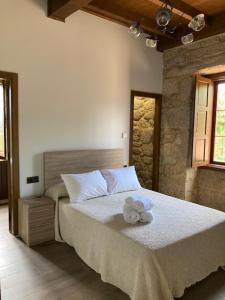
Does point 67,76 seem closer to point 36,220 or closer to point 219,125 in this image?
point 36,220

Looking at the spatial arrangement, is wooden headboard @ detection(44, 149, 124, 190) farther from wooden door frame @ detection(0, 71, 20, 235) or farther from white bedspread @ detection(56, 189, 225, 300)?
white bedspread @ detection(56, 189, 225, 300)

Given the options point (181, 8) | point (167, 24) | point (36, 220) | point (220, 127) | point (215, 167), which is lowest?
point (36, 220)

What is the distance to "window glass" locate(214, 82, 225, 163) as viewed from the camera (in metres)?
4.29

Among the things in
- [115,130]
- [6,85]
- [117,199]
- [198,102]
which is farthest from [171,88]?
[6,85]

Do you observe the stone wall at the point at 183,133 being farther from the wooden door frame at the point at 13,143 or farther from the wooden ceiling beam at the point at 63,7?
the wooden door frame at the point at 13,143

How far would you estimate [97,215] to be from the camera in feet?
8.22

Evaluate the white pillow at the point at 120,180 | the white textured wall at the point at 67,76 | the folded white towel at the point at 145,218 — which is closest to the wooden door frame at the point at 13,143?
the white textured wall at the point at 67,76

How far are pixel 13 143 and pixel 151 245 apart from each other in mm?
2063

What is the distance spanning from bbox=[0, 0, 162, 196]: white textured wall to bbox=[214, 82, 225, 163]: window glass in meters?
1.34

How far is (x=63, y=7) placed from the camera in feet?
9.62

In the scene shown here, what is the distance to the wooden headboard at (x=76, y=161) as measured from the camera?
3.32 meters

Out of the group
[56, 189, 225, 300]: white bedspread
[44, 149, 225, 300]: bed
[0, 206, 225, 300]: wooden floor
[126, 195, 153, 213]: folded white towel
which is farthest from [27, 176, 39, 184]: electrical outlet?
[126, 195, 153, 213]: folded white towel

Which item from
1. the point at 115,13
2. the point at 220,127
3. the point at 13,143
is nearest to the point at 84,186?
the point at 13,143

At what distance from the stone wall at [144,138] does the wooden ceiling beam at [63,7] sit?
2.27m
